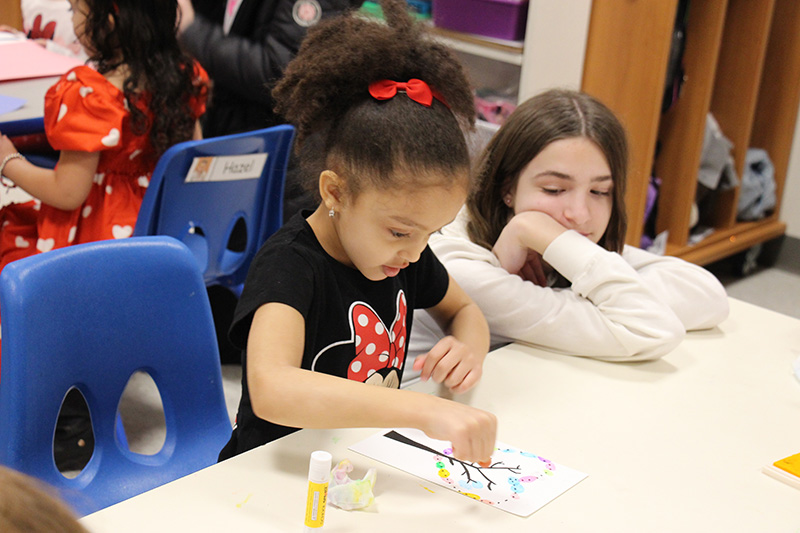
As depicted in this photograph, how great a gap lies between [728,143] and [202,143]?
7.45 feet

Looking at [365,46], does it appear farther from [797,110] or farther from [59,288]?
[797,110]

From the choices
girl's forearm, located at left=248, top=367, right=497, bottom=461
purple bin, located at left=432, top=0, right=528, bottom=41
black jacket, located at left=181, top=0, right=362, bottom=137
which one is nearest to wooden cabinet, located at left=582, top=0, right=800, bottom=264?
purple bin, located at left=432, top=0, right=528, bottom=41

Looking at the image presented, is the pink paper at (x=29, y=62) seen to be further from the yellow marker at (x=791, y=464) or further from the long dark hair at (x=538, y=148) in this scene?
the yellow marker at (x=791, y=464)

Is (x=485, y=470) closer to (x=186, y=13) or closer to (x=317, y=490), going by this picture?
(x=317, y=490)

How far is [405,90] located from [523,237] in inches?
17.5

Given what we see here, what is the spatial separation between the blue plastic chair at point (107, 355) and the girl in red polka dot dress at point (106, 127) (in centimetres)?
68

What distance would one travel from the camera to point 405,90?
0.99m

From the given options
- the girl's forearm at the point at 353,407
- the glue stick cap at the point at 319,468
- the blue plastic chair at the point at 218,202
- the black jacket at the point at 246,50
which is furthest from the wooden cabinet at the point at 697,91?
the glue stick cap at the point at 319,468

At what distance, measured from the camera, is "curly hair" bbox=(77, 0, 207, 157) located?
172cm

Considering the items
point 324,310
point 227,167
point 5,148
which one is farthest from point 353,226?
point 5,148

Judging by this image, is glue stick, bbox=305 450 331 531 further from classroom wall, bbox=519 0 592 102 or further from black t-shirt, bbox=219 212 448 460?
classroom wall, bbox=519 0 592 102

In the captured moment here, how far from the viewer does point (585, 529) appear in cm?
81

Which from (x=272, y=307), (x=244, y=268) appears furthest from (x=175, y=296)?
(x=244, y=268)

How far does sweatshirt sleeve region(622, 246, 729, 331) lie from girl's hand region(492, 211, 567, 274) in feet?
0.60
